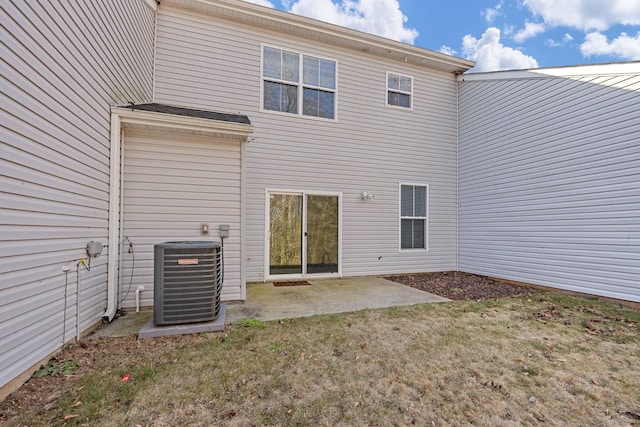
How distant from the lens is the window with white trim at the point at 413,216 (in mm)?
7861

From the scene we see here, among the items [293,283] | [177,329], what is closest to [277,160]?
[293,283]

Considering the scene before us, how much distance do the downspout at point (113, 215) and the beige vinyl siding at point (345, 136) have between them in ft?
7.93

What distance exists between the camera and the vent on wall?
3.53m

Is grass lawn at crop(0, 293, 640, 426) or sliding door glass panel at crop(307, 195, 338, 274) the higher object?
sliding door glass panel at crop(307, 195, 338, 274)

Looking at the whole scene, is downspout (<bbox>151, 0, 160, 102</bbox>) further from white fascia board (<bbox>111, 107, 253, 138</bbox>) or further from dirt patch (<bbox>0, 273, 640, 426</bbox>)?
dirt patch (<bbox>0, 273, 640, 426</bbox>)

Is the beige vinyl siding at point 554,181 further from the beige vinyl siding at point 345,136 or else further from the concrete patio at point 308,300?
the concrete patio at point 308,300

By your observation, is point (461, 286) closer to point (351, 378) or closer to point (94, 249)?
point (351, 378)

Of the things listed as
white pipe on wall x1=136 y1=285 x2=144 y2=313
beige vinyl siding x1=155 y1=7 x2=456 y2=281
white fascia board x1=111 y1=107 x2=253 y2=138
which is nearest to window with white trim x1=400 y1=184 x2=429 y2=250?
beige vinyl siding x1=155 y1=7 x2=456 y2=281

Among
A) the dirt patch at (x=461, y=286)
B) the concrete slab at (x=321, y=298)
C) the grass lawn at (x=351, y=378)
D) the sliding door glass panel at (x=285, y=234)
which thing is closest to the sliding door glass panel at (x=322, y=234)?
the sliding door glass panel at (x=285, y=234)

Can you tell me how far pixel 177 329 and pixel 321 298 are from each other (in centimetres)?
246

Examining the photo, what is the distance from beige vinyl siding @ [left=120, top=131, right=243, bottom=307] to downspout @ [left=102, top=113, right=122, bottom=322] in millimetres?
248

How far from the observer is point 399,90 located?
7.89 metres

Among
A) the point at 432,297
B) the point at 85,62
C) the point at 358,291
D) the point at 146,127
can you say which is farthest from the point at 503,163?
the point at 85,62

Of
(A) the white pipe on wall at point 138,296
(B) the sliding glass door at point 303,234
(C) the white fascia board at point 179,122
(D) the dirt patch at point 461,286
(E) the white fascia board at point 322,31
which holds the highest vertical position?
(E) the white fascia board at point 322,31
